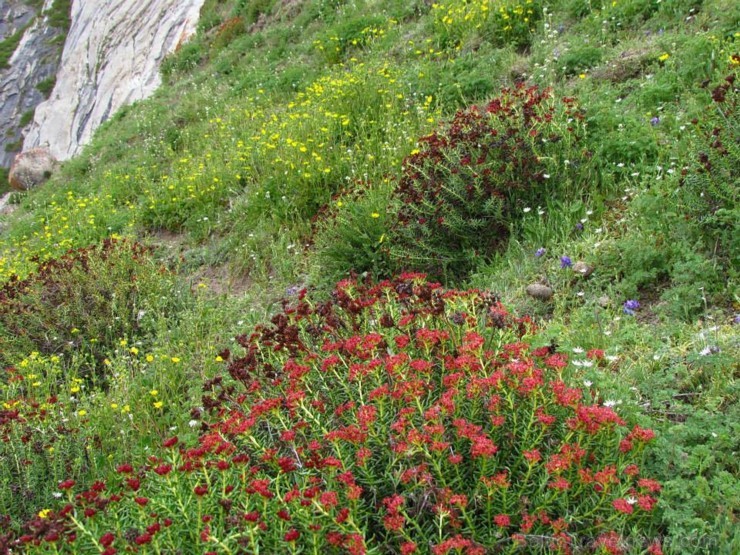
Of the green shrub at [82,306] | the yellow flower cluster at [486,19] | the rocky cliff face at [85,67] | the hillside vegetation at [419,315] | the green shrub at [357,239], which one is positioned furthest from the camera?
the rocky cliff face at [85,67]

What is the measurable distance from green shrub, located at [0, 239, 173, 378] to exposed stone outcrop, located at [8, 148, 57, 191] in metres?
11.2

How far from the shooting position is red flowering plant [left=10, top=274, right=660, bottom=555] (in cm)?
201

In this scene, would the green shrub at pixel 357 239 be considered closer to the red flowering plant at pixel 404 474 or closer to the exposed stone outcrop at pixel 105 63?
the red flowering plant at pixel 404 474

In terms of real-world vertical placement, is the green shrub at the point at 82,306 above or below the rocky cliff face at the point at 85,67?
below

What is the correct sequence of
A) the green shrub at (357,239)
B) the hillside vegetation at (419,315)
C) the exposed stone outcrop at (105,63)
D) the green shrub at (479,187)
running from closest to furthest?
the hillside vegetation at (419,315)
the green shrub at (479,187)
the green shrub at (357,239)
the exposed stone outcrop at (105,63)

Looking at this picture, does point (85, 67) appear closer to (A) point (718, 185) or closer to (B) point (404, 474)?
(A) point (718, 185)

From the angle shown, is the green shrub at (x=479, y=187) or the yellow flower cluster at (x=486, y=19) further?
the yellow flower cluster at (x=486, y=19)

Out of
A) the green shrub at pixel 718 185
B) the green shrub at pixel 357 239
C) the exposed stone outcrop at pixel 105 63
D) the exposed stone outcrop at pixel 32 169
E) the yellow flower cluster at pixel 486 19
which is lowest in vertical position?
the green shrub at pixel 718 185

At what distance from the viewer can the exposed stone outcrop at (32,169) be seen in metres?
15.5

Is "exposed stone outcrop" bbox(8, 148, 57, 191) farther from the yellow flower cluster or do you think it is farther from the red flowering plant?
the red flowering plant

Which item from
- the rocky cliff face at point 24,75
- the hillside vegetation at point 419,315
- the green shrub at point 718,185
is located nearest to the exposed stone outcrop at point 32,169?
the hillside vegetation at point 419,315

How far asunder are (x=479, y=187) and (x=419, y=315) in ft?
5.81

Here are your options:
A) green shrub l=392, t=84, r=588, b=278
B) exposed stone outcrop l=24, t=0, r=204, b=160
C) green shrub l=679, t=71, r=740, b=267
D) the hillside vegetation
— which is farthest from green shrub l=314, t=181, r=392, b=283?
exposed stone outcrop l=24, t=0, r=204, b=160

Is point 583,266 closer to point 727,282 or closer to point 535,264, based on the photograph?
point 535,264
